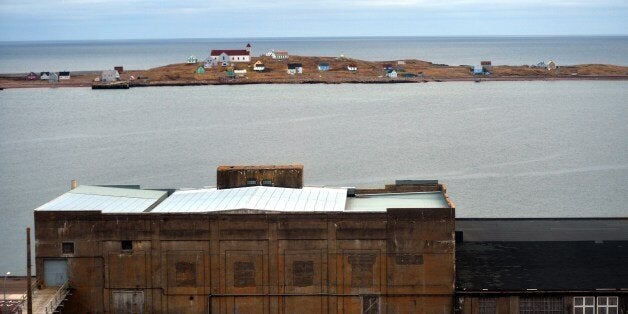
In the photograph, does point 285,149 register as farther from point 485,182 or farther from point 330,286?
point 330,286

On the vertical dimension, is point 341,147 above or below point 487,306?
above

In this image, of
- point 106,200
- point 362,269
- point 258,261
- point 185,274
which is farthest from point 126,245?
point 362,269

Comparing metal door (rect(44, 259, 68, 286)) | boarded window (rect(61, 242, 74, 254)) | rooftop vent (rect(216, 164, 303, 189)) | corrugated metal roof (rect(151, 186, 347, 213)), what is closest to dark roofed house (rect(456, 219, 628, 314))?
corrugated metal roof (rect(151, 186, 347, 213))

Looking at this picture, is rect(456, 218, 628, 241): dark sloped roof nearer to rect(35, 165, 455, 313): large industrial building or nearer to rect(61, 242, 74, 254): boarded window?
rect(35, 165, 455, 313): large industrial building

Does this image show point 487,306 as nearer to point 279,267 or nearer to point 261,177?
point 279,267

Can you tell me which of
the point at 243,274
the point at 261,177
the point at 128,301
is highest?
the point at 261,177

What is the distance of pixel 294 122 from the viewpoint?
150 meters

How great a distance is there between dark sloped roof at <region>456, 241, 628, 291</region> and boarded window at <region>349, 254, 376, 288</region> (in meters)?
3.40

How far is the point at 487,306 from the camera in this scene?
40.2 metres

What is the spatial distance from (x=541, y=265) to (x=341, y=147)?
250 ft

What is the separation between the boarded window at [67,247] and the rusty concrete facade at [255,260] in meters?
0.08

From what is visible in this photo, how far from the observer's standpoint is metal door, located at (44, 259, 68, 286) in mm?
40750

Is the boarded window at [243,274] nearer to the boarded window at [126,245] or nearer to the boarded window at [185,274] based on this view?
the boarded window at [185,274]

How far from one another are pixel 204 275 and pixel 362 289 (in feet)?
19.8
